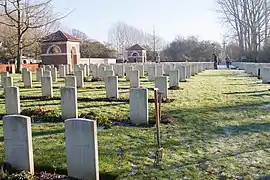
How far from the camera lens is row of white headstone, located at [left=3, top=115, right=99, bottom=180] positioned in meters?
4.83

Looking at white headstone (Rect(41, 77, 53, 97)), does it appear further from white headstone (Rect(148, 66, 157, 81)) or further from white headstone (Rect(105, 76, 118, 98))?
white headstone (Rect(148, 66, 157, 81))

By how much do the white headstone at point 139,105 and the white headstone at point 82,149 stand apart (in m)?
3.48

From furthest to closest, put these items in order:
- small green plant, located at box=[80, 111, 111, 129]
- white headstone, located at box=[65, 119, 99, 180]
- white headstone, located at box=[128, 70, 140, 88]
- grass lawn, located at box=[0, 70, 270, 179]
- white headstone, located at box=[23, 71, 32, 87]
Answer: white headstone, located at box=[23, 71, 32, 87]
white headstone, located at box=[128, 70, 140, 88]
small green plant, located at box=[80, 111, 111, 129]
grass lawn, located at box=[0, 70, 270, 179]
white headstone, located at box=[65, 119, 99, 180]

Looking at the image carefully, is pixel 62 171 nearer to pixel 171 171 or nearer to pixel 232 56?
pixel 171 171

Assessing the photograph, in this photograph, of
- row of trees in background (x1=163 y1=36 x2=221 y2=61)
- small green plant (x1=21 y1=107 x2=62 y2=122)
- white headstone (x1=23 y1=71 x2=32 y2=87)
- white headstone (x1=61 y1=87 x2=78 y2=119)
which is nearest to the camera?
white headstone (x1=61 y1=87 x2=78 y2=119)

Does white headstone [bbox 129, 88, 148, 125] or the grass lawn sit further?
white headstone [bbox 129, 88, 148, 125]

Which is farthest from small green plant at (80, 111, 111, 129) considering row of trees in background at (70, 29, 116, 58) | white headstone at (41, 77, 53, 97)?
row of trees in background at (70, 29, 116, 58)

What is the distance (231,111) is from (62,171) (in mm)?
5945

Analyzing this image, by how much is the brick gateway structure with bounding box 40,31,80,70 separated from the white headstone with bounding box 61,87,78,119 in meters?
38.1

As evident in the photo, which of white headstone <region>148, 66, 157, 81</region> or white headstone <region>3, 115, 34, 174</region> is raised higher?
white headstone <region>148, 66, 157, 81</region>

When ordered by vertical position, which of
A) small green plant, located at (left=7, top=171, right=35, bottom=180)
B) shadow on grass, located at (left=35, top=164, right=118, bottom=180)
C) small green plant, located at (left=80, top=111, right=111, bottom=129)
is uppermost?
small green plant, located at (left=80, top=111, right=111, bottom=129)

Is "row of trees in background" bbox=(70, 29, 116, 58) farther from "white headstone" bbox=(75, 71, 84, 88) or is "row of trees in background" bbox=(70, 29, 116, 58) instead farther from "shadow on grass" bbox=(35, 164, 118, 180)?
"shadow on grass" bbox=(35, 164, 118, 180)

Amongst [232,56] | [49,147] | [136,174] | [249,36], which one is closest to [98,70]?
[49,147]

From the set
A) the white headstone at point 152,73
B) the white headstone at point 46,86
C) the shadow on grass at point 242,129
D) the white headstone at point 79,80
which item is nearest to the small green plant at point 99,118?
the shadow on grass at point 242,129
